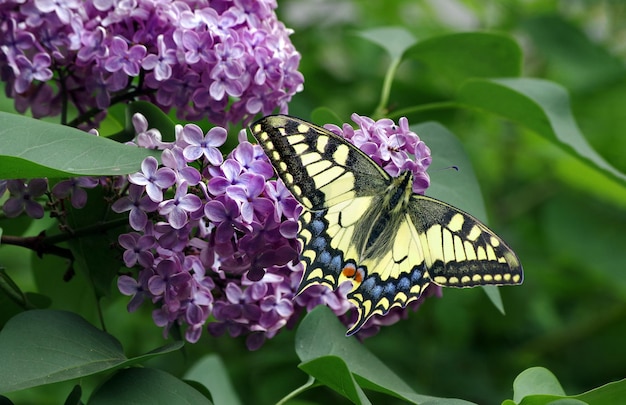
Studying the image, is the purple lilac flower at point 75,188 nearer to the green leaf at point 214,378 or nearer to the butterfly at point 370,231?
the butterfly at point 370,231

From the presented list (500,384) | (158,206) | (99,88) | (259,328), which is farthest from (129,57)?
(500,384)

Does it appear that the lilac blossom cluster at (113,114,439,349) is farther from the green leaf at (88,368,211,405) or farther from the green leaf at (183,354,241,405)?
the green leaf at (183,354,241,405)

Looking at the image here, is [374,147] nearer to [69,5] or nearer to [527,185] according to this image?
[69,5]

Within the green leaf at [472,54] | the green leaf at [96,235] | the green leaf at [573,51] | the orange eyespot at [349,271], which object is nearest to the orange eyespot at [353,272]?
the orange eyespot at [349,271]

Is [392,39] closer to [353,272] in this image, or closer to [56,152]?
[353,272]

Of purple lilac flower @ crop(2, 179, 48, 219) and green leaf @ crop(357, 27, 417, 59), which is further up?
purple lilac flower @ crop(2, 179, 48, 219)

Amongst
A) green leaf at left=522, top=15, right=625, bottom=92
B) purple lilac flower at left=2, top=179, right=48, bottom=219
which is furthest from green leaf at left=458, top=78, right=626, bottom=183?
green leaf at left=522, top=15, right=625, bottom=92
